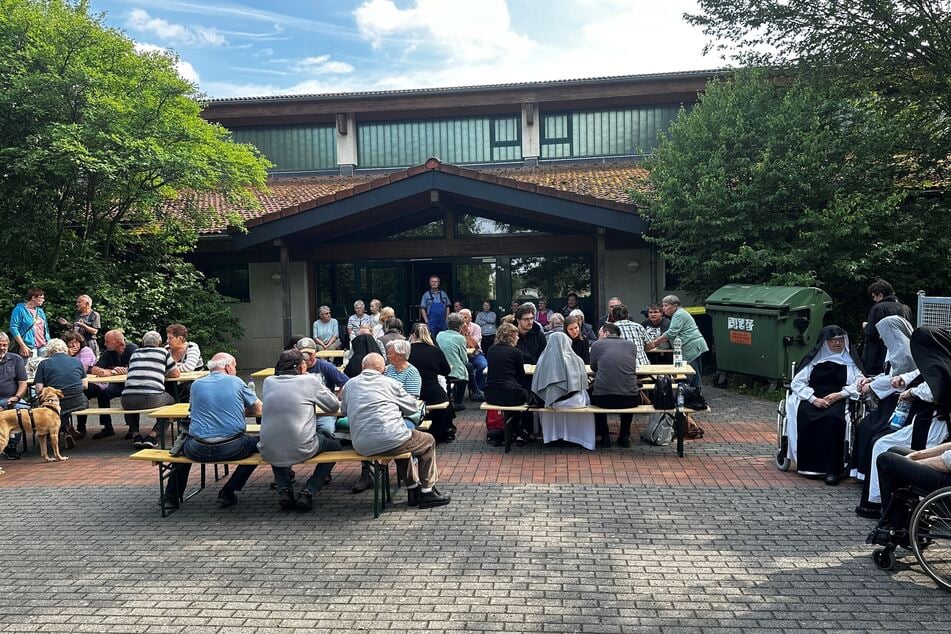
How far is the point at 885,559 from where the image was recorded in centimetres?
436

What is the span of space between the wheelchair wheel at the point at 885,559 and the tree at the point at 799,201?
7.39 m

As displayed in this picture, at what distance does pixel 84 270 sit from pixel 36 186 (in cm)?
164

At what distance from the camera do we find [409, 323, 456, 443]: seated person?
25.5ft

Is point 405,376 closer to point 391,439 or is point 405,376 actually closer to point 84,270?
point 391,439

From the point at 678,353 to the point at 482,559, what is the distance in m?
4.98

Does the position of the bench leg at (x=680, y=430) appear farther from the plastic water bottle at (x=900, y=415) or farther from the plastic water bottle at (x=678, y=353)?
the plastic water bottle at (x=900, y=415)

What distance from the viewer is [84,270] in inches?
481

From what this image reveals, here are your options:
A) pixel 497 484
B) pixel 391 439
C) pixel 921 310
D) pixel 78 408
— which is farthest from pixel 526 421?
pixel 921 310

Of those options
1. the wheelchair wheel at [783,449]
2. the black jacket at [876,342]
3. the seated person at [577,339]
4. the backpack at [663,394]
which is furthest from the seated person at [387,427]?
the black jacket at [876,342]

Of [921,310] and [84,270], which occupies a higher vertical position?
[84,270]

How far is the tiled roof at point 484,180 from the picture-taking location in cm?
1305

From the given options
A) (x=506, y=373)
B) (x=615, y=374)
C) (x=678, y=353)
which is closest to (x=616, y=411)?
(x=615, y=374)

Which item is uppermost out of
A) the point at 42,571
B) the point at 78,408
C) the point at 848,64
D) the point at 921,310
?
the point at 848,64

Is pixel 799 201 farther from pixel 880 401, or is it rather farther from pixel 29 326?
pixel 29 326
